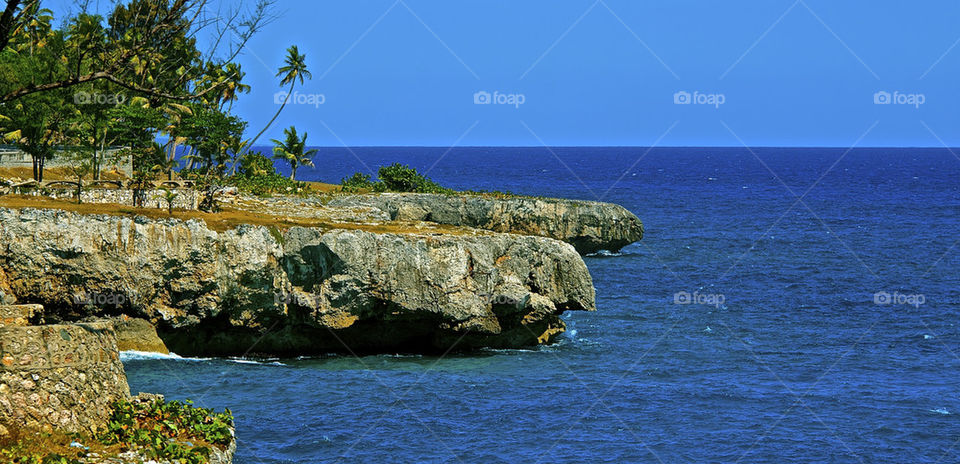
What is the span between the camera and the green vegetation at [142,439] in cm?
1586

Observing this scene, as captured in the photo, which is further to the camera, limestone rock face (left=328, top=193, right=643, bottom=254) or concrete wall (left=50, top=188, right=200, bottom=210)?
limestone rock face (left=328, top=193, right=643, bottom=254)

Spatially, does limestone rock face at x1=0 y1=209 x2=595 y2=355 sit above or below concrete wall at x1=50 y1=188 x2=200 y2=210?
below

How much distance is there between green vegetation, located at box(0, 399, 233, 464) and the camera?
Result: 52.0 ft

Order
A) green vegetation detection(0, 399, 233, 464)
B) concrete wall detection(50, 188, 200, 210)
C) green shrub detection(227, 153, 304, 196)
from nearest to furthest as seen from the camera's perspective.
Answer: green vegetation detection(0, 399, 233, 464), concrete wall detection(50, 188, 200, 210), green shrub detection(227, 153, 304, 196)

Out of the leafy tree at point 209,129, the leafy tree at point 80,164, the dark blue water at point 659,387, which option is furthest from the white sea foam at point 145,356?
the leafy tree at point 209,129

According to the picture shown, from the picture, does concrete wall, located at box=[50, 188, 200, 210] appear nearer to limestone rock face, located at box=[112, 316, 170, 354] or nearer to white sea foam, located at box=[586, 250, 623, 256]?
limestone rock face, located at box=[112, 316, 170, 354]

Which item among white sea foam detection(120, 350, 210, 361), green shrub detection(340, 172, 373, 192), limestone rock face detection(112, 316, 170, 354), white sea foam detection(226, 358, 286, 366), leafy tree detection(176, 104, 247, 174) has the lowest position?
white sea foam detection(226, 358, 286, 366)

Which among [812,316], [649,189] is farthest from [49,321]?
[649,189]

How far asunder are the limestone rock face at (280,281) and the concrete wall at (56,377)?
20705mm

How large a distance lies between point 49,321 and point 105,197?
12907 millimetres

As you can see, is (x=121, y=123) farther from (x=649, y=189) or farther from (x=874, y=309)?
(x=649, y=189)

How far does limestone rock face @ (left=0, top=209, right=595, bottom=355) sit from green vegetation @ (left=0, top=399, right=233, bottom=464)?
62.9 feet

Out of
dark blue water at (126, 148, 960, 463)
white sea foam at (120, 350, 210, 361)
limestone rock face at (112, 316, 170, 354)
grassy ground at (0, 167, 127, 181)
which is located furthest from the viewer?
grassy ground at (0, 167, 127, 181)

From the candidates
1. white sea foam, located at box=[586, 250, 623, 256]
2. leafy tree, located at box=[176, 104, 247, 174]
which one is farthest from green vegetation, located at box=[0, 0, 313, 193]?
white sea foam, located at box=[586, 250, 623, 256]
